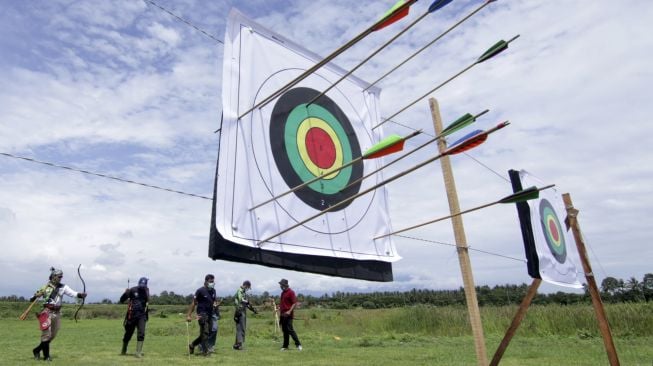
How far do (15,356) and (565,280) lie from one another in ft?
33.0

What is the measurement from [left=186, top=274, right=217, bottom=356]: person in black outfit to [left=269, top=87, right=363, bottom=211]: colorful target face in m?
6.34

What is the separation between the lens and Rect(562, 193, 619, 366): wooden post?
232 inches

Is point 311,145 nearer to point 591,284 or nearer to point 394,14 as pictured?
point 394,14

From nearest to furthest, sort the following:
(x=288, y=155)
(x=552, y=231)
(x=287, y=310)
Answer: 1. (x=288, y=155)
2. (x=552, y=231)
3. (x=287, y=310)

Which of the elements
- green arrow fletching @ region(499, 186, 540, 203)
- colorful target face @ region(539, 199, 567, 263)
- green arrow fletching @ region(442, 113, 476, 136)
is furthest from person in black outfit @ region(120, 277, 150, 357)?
green arrow fletching @ region(442, 113, 476, 136)

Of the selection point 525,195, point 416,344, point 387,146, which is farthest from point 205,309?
point 387,146

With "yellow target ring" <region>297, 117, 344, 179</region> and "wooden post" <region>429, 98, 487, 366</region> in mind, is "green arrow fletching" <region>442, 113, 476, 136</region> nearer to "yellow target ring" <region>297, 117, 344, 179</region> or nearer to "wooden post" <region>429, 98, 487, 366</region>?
"wooden post" <region>429, 98, 487, 366</region>

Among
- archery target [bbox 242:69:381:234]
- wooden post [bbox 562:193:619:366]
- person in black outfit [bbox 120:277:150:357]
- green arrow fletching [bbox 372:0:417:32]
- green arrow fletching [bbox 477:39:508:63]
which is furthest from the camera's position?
person in black outfit [bbox 120:277:150:357]

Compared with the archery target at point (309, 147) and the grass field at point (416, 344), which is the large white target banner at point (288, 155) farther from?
the grass field at point (416, 344)

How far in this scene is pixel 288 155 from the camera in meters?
3.82

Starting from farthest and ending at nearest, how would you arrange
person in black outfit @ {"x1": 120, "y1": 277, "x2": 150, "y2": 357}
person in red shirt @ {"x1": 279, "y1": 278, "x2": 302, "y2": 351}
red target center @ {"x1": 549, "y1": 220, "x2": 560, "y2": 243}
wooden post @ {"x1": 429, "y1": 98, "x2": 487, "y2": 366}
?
person in red shirt @ {"x1": 279, "y1": 278, "x2": 302, "y2": 351} → person in black outfit @ {"x1": 120, "y1": 277, "x2": 150, "y2": 357} → red target center @ {"x1": 549, "y1": 220, "x2": 560, "y2": 243} → wooden post @ {"x1": 429, "y1": 98, "x2": 487, "y2": 366}

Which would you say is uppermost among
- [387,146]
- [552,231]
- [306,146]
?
[306,146]

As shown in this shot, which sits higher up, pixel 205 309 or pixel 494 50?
pixel 494 50

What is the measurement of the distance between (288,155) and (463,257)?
5.78 feet
